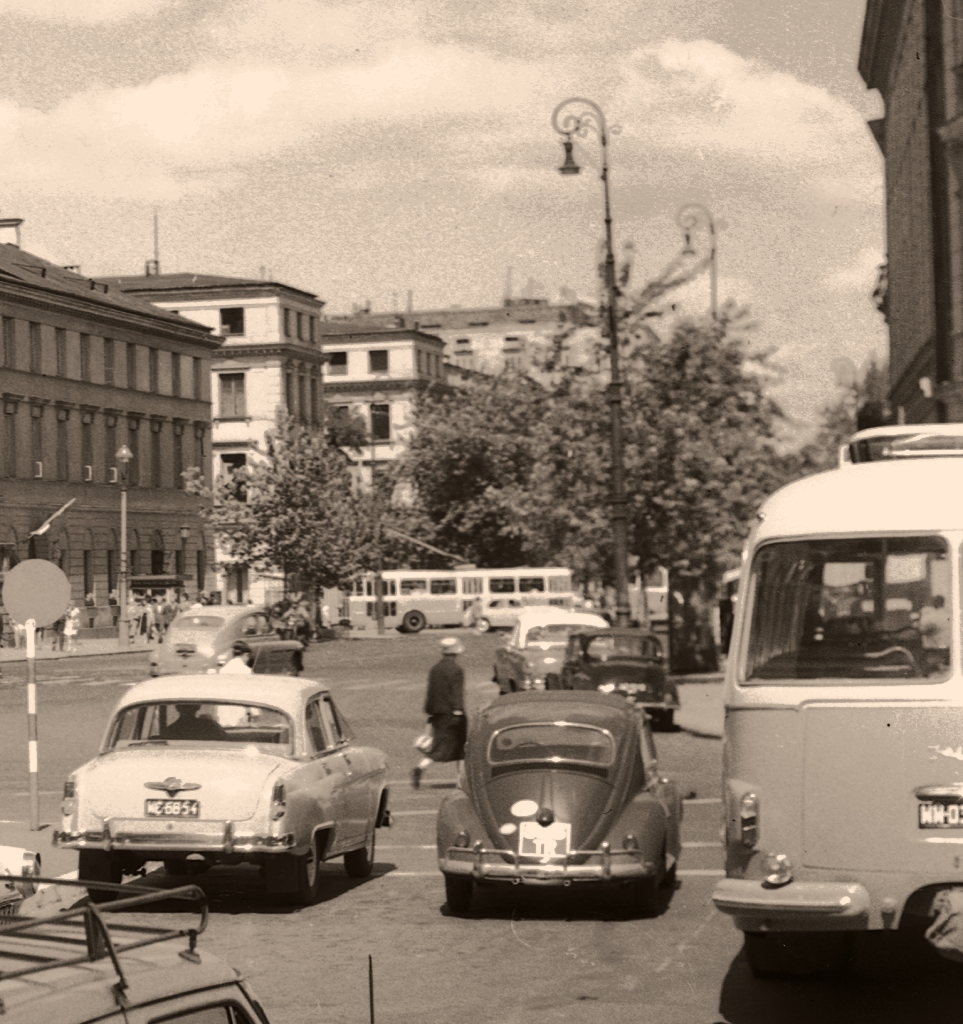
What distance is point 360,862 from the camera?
52.1 feet

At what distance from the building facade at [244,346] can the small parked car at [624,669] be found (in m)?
80.3

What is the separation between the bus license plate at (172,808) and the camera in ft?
45.2

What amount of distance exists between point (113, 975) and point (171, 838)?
33.6 feet

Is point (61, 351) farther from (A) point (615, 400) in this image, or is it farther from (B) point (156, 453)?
(A) point (615, 400)

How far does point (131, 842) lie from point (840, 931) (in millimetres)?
5322

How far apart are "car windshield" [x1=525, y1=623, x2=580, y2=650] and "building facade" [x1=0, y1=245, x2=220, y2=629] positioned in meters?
43.2

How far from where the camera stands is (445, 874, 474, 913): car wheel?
13.5 meters

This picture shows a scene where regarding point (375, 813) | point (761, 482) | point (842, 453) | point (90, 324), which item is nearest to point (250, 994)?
point (842, 453)

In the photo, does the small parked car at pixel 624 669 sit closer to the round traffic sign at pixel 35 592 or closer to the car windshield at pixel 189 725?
the round traffic sign at pixel 35 592

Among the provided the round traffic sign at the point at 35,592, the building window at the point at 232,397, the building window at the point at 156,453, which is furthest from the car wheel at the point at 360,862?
the building window at the point at 232,397

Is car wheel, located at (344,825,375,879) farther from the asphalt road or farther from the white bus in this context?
the white bus

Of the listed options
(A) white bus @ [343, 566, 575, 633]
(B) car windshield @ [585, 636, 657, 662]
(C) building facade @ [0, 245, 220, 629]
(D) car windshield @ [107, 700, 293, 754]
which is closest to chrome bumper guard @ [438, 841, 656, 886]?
(D) car windshield @ [107, 700, 293, 754]

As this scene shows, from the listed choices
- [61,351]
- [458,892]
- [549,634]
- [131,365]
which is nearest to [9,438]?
[61,351]

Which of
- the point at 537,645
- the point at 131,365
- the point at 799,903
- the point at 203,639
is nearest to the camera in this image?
the point at 799,903
